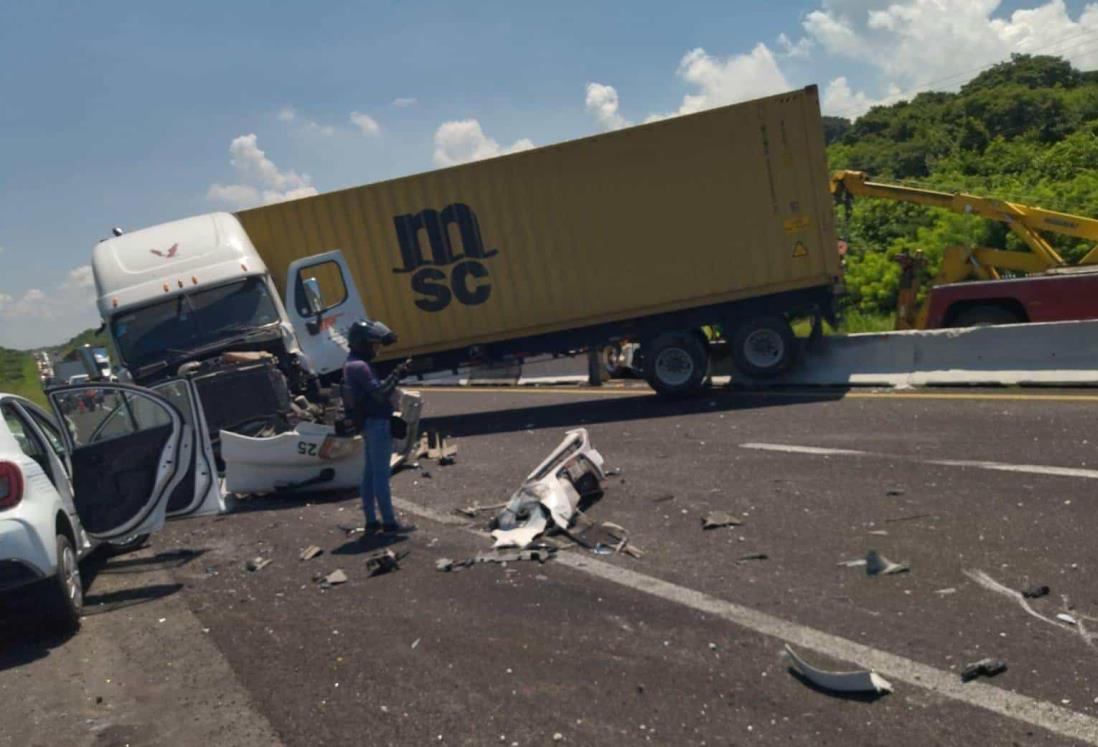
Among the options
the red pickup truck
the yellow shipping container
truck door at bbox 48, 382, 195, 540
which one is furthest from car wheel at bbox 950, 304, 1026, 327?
truck door at bbox 48, 382, 195, 540

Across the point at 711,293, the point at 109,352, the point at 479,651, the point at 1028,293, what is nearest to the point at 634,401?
the point at 711,293

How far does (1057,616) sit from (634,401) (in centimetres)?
1122

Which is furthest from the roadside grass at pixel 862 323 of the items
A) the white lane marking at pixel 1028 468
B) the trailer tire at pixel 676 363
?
the white lane marking at pixel 1028 468

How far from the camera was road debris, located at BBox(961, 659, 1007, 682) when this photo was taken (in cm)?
445

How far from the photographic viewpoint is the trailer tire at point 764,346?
15.3 metres

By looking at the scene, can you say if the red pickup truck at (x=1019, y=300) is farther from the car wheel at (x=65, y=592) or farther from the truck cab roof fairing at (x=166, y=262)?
the car wheel at (x=65, y=592)

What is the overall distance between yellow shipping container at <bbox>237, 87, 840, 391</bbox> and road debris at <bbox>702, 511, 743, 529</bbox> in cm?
789

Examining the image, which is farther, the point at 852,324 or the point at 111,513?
the point at 852,324

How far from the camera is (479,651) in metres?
5.39

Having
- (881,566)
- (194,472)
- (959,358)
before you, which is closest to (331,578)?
(194,472)

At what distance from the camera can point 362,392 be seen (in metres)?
8.64

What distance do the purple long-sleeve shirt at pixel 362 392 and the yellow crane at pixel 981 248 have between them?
9.51 meters

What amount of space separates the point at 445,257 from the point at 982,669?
40.0ft

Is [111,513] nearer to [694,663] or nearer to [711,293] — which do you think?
[694,663]
